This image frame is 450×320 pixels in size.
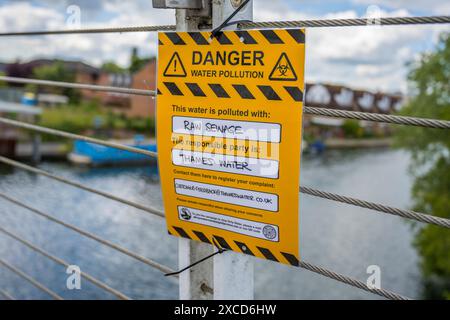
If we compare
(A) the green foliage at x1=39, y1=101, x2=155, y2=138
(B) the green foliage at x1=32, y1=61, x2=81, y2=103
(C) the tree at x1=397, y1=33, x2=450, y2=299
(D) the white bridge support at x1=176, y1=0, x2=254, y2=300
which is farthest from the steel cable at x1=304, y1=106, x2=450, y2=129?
(C) the tree at x1=397, y1=33, x2=450, y2=299

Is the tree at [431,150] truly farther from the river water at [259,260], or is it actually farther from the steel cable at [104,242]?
the steel cable at [104,242]

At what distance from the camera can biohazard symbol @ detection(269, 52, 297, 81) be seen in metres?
0.90

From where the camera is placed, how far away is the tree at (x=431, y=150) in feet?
40.4

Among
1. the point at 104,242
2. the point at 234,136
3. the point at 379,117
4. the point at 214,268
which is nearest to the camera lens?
the point at 379,117

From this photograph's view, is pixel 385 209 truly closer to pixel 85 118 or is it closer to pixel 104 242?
pixel 104 242

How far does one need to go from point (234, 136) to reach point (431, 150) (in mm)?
13134

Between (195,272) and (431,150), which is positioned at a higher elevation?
(195,272)

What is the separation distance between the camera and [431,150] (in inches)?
516

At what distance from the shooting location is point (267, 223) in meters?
0.97

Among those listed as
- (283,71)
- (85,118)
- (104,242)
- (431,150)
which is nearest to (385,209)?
(283,71)
